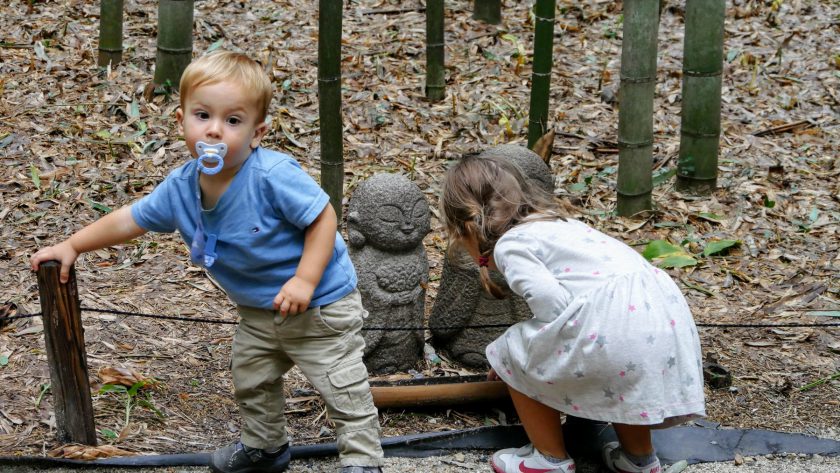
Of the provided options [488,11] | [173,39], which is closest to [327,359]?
[173,39]

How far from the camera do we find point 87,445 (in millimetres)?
2867

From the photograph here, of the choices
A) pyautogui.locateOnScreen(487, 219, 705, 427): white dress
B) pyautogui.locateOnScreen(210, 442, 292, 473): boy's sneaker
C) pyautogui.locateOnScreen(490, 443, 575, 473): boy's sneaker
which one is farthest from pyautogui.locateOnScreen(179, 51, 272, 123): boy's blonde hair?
pyautogui.locateOnScreen(490, 443, 575, 473): boy's sneaker

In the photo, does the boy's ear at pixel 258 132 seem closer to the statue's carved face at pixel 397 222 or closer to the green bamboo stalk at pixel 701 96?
the statue's carved face at pixel 397 222

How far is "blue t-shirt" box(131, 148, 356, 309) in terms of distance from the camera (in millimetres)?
2428

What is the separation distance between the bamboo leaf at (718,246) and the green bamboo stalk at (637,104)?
425 millimetres

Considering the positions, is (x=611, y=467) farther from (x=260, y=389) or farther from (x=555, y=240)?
(x=260, y=389)

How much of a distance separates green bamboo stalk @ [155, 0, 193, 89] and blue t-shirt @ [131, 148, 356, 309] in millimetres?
2887

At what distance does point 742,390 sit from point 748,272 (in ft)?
3.18

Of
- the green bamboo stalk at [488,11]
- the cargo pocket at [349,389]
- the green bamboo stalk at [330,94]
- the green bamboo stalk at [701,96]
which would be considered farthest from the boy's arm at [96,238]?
the green bamboo stalk at [488,11]

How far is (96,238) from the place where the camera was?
2584mm

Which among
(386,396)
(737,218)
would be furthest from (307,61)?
(386,396)

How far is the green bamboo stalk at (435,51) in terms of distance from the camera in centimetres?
548

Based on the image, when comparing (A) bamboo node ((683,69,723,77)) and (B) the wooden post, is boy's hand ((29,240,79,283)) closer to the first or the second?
(B) the wooden post

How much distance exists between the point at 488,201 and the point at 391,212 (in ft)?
1.87
